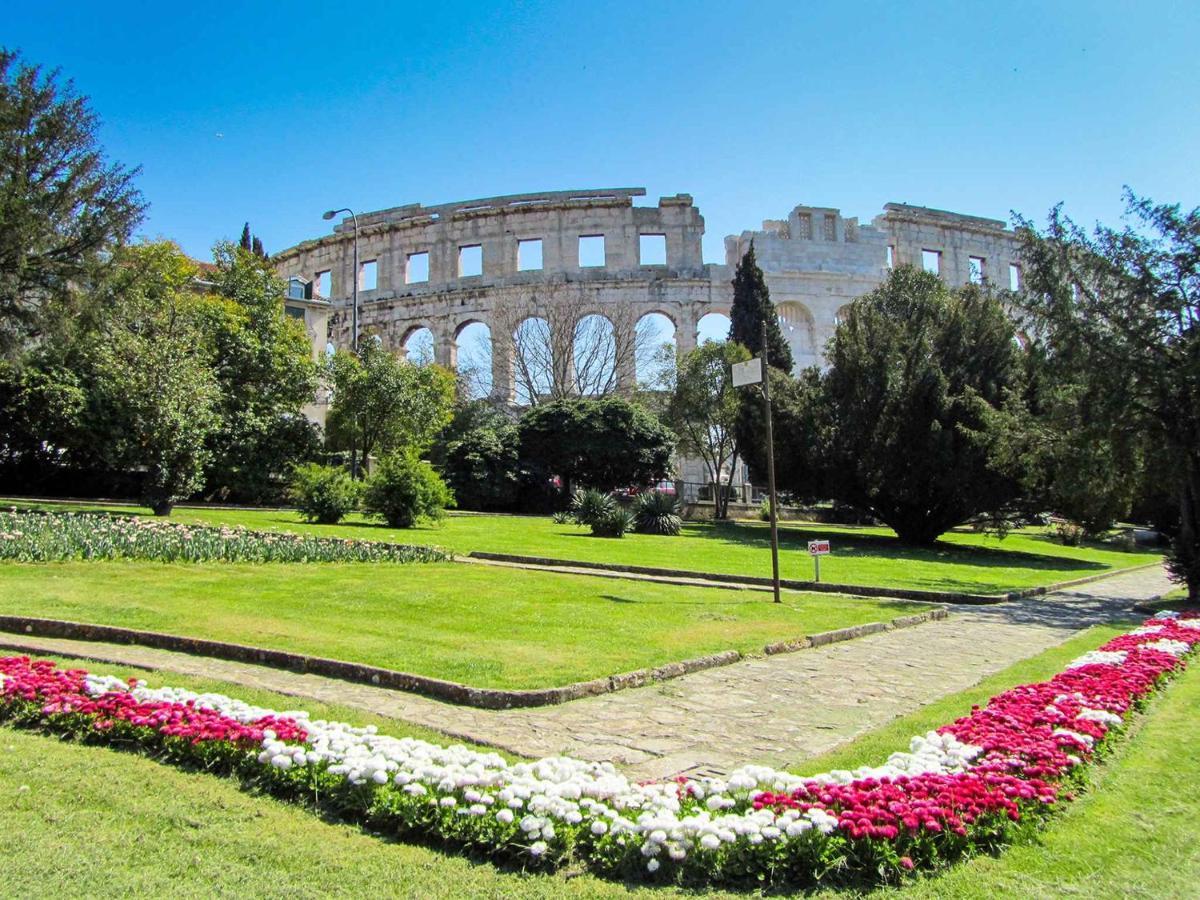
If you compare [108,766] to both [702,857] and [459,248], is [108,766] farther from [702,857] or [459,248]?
[459,248]

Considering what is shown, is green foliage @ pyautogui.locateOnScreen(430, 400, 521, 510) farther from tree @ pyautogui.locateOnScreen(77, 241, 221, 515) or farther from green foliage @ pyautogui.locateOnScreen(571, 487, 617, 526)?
tree @ pyautogui.locateOnScreen(77, 241, 221, 515)

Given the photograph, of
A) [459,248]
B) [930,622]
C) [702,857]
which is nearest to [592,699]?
[702,857]

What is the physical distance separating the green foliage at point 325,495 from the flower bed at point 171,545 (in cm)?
489

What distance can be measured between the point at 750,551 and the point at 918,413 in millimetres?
10119

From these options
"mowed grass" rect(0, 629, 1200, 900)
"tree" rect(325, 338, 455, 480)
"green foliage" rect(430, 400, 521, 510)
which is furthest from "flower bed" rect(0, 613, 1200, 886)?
"tree" rect(325, 338, 455, 480)

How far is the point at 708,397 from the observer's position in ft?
121

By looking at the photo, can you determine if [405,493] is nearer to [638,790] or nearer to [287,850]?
[638,790]

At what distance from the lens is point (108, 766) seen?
14.2ft

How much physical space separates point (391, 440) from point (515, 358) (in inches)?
540

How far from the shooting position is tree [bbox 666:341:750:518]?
119ft

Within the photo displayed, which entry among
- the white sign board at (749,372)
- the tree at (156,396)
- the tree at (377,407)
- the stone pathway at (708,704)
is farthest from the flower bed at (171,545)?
the tree at (377,407)

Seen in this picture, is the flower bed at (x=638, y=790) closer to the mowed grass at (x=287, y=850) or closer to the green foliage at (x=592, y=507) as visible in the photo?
the mowed grass at (x=287, y=850)

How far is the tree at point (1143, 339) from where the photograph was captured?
1568 cm

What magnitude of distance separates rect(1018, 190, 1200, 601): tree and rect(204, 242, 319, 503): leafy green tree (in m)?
25.2
